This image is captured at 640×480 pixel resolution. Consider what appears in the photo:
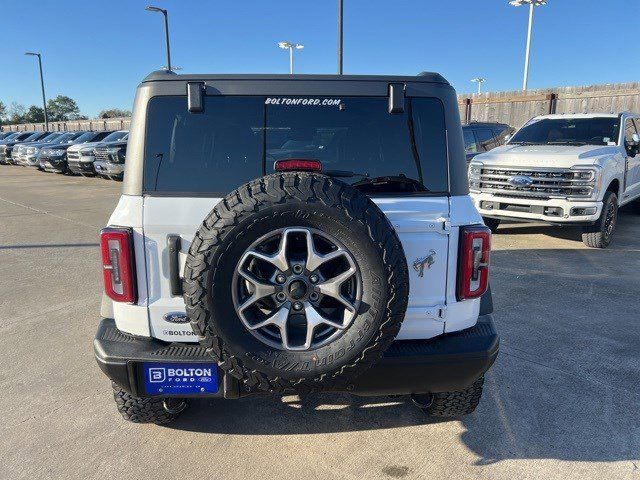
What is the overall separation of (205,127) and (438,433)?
2168 mm

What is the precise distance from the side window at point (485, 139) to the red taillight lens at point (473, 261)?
854 centimetres

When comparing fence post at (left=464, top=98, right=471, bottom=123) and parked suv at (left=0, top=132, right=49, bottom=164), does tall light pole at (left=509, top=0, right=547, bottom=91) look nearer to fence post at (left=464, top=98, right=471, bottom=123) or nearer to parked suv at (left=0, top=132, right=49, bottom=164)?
fence post at (left=464, top=98, right=471, bottom=123)

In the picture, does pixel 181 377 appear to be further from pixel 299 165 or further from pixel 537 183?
pixel 537 183

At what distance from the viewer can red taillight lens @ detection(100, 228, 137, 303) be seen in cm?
229

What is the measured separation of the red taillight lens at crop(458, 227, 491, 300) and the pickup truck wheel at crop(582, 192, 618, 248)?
5.49 m

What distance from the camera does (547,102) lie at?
15852 mm

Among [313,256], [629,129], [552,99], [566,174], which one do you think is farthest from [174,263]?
[552,99]

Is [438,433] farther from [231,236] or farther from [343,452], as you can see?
[231,236]

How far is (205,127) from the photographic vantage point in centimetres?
242

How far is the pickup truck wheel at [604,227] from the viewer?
6980 mm

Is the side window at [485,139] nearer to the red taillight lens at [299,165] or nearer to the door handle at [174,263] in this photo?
the red taillight lens at [299,165]

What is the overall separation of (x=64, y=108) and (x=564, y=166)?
359ft

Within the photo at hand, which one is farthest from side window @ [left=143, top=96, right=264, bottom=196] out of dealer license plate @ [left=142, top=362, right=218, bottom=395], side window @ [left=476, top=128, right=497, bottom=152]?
side window @ [left=476, top=128, right=497, bottom=152]

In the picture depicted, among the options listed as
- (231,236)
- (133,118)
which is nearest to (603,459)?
(231,236)
